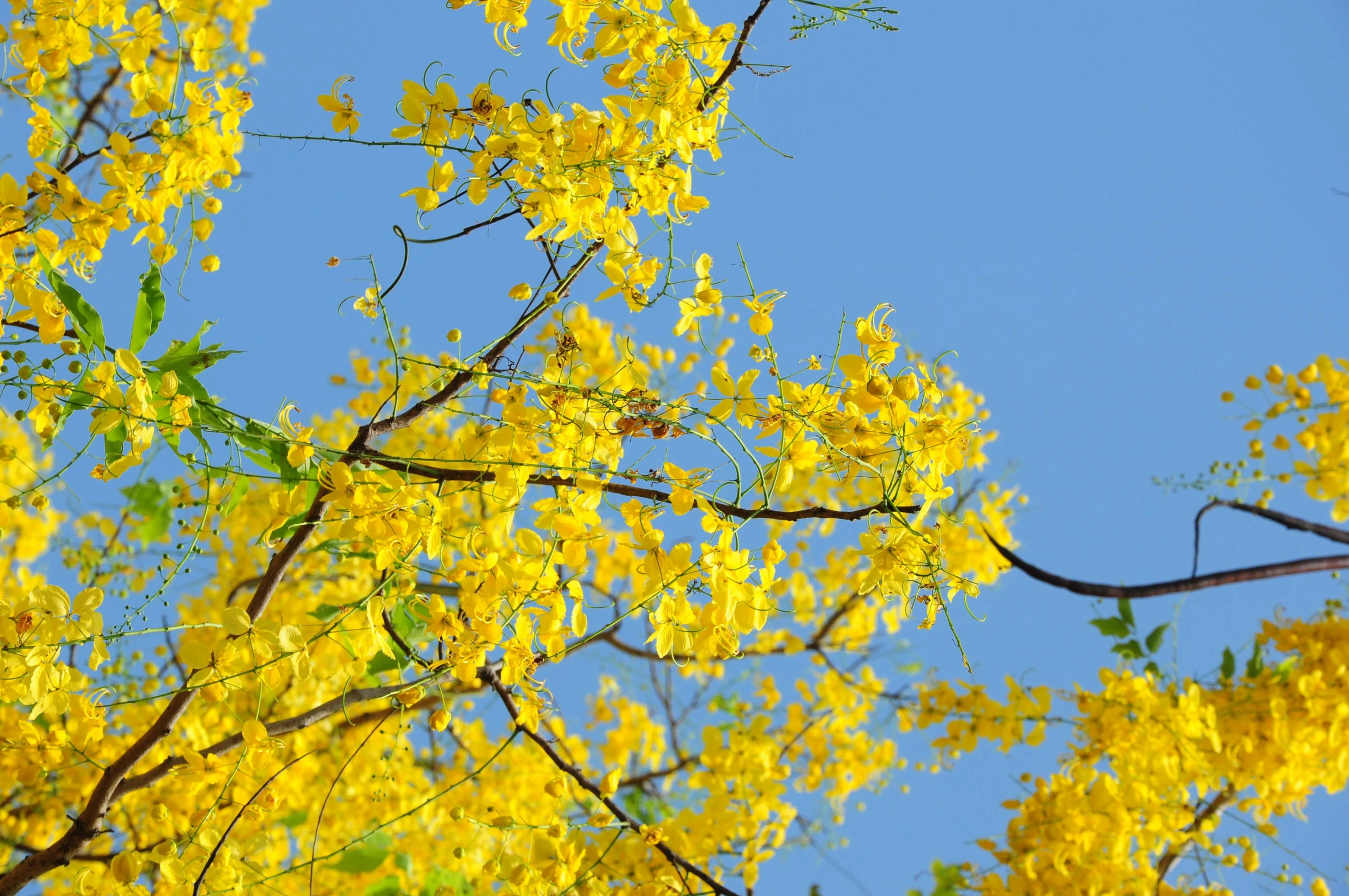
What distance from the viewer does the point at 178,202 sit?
1.17 meters

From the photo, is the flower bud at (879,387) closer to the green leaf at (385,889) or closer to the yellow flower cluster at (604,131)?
the yellow flower cluster at (604,131)

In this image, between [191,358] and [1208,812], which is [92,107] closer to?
[191,358]

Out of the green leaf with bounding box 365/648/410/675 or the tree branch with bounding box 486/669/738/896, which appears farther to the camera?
the green leaf with bounding box 365/648/410/675

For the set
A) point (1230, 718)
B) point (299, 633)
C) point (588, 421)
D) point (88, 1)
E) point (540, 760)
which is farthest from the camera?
point (540, 760)

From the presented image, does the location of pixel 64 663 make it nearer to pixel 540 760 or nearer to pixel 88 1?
pixel 88 1

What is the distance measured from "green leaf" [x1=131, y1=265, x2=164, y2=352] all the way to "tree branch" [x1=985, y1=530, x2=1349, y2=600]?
3.35 feet

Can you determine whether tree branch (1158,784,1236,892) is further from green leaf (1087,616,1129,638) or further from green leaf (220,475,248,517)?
green leaf (220,475,248,517)

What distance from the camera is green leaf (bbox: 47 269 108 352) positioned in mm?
1044

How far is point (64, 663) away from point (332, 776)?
165 centimetres

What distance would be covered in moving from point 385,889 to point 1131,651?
172cm

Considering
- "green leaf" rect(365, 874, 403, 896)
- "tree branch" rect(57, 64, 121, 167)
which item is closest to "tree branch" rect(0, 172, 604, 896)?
"green leaf" rect(365, 874, 403, 896)

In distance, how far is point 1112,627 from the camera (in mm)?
2168

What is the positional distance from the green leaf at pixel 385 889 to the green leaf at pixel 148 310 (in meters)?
1.13

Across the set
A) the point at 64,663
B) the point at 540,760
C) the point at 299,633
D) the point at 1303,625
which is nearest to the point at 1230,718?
the point at 1303,625
